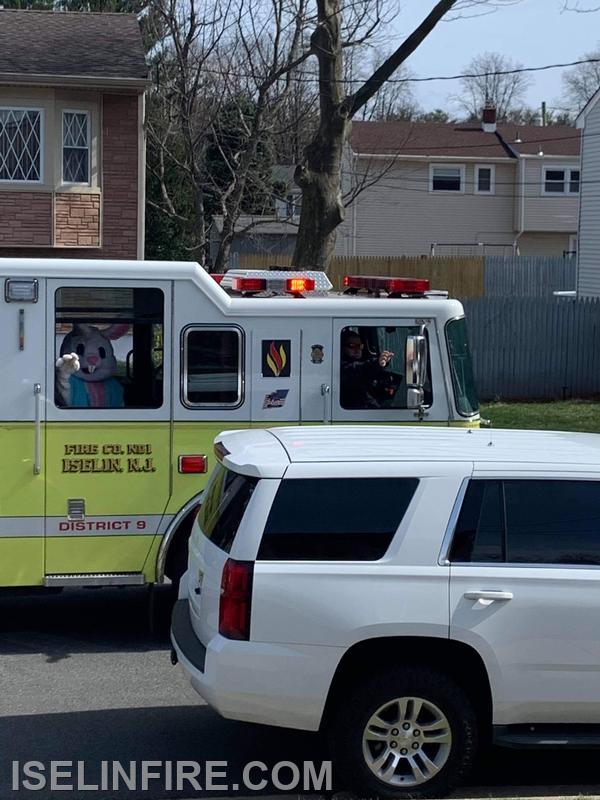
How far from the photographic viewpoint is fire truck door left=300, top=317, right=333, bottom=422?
8078mm

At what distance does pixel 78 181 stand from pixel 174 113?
5.61 meters

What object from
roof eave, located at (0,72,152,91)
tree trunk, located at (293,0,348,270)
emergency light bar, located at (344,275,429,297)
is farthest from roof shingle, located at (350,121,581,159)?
emergency light bar, located at (344,275,429,297)

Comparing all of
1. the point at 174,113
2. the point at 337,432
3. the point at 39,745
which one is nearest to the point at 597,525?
the point at 337,432

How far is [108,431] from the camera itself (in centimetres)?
784

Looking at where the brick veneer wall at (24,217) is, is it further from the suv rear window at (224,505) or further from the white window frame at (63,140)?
the suv rear window at (224,505)

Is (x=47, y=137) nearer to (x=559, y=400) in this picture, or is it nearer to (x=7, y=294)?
(x=559, y=400)

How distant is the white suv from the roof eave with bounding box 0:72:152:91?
16797mm

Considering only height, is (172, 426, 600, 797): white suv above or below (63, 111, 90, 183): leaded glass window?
below

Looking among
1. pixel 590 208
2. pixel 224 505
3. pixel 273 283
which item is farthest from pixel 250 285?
pixel 590 208

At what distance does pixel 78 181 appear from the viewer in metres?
21.6

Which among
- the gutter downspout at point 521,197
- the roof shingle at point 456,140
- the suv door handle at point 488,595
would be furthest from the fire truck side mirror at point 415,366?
the gutter downspout at point 521,197

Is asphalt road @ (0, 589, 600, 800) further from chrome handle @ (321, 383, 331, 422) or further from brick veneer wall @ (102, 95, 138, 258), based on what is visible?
brick veneer wall @ (102, 95, 138, 258)

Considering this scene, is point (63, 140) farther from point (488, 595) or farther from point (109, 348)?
point (488, 595)

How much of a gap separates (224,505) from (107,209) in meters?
17.1
